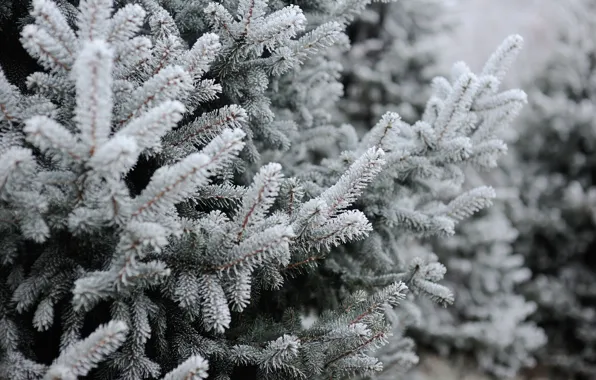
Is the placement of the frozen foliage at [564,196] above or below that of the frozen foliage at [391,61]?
below

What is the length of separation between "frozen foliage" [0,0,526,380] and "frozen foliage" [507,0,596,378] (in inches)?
137

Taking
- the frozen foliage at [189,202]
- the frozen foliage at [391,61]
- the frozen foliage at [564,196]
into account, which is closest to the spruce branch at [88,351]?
the frozen foliage at [189,202]

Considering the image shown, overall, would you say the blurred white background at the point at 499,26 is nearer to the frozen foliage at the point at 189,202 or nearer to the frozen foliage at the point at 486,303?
the frozen foliage at the point at 486,303

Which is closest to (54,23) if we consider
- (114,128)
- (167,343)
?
(114,128)

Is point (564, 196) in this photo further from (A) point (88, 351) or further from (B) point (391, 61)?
(A) point (88, 351)

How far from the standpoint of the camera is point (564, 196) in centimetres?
521

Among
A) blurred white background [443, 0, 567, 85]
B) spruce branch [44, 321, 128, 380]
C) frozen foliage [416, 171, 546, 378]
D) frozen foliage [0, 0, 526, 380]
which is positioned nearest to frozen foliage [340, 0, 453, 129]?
frozen foliage [416, 171, 546, 378]

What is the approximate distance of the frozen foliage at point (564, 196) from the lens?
514 centimetres

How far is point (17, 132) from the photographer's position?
5.00ft

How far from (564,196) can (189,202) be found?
461 cm

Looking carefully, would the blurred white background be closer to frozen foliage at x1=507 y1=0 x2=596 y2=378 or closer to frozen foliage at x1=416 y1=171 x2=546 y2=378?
frozen foliage at x1=507 y1=0 x2=596 y2=378

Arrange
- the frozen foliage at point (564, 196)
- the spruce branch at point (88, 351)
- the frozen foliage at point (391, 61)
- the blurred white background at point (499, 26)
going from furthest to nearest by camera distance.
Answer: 1. the blurred white background at point (499, 26)
2. the frozen foliage at point (564, 196)
3. the frozen foliage at point (391, 61)
4. the spruce branch at point (88, 351)

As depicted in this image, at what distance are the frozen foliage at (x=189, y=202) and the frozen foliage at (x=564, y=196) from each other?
3.48m

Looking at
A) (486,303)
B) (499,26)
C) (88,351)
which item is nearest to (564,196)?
(486,303)
